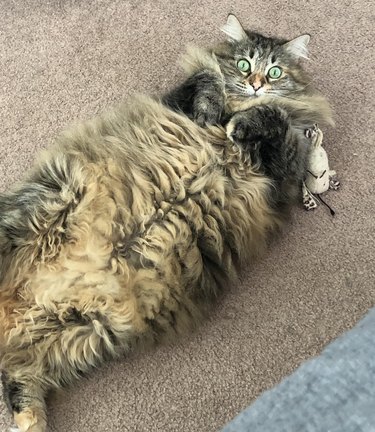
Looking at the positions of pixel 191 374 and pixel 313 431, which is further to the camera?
pixel 191 374

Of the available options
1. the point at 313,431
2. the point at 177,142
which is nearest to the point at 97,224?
the point at 177,142

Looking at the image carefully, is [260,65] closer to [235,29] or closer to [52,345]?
[235,29]

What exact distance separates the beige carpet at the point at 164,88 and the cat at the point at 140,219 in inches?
3.3

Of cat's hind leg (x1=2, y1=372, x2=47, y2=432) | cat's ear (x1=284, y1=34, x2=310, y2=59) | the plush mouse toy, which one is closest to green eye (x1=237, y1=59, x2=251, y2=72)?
cat's ear (x1=284, y1=34, x2=310, y2=59)

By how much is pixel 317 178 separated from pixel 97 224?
68 cm

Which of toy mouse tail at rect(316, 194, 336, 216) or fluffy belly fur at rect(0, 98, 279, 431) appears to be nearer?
fluffy belly fur at rect(0, 98, 279, 431)

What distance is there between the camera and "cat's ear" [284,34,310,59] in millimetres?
1732

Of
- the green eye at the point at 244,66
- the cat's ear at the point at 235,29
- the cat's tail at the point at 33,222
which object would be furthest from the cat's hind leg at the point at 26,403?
the cat's ear at the point at 235,29

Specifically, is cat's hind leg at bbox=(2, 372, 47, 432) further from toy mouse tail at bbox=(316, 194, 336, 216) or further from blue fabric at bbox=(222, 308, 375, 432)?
toy mouse tail at bbox=(316, 194, 336, 216)

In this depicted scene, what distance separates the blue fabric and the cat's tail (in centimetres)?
85

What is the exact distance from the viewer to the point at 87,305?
1.43m

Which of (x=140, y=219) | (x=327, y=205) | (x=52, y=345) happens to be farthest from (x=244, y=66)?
(x=52, y=345)

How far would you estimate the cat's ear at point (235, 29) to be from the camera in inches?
69.5

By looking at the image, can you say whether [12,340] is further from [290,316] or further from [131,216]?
[290,316]
